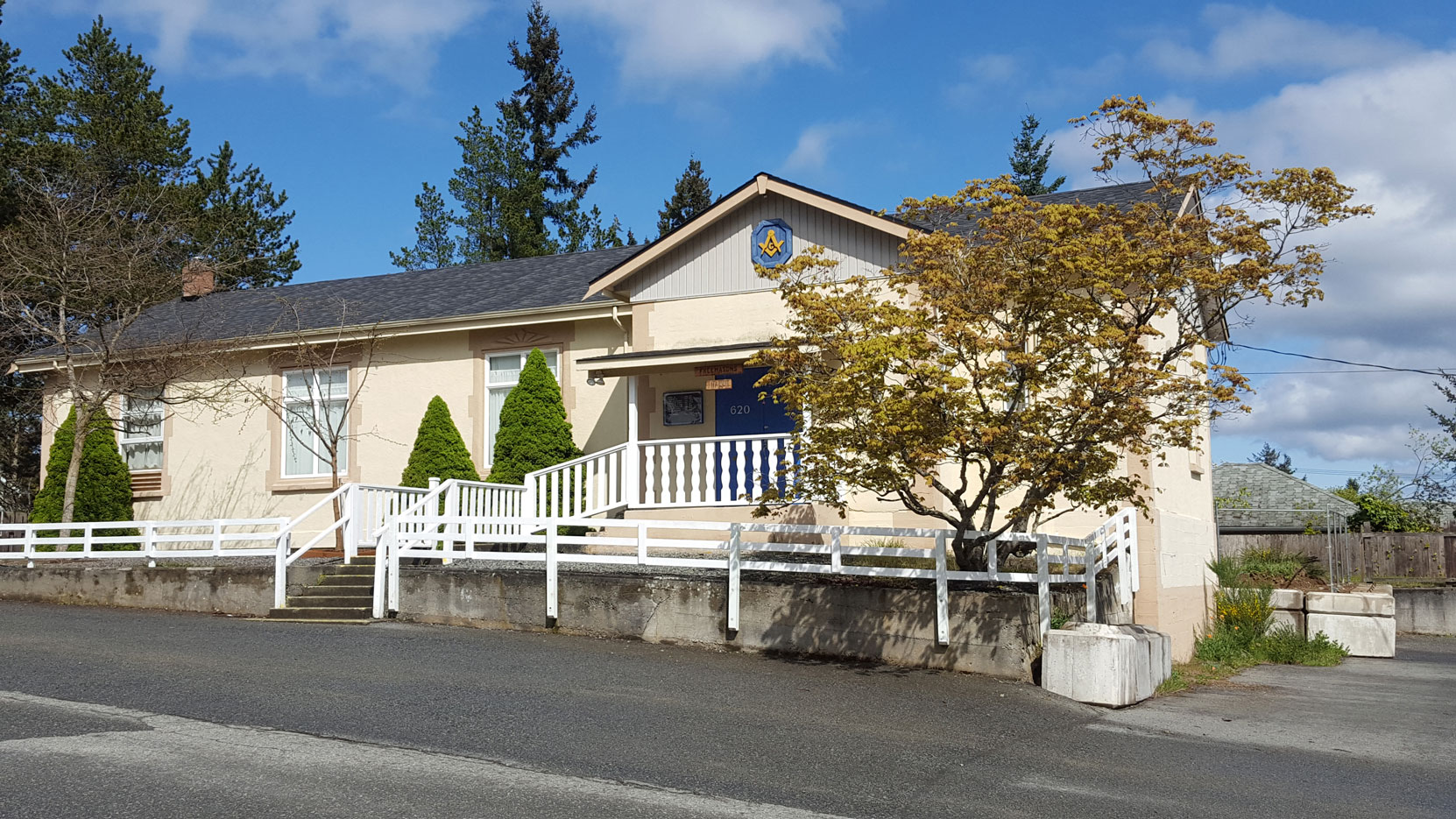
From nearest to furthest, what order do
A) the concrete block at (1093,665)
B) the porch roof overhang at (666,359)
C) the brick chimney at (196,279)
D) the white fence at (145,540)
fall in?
the concrete block at (1093,665), the white fence at (145,540), the porch roof overhang at (666,359), the brick chimney at (196,279)

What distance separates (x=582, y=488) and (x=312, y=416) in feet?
19.8

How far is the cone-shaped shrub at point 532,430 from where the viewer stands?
56.5 feet

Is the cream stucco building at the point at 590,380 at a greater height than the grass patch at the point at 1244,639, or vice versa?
the cream stucco building at the point at 590,380

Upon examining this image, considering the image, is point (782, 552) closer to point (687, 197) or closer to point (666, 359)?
point (666, 359)

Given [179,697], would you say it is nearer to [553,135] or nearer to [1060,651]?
[1060,651]

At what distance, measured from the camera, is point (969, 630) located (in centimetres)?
1044

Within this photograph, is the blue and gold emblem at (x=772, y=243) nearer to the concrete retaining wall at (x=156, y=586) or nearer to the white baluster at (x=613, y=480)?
the white baluster at (x=613, y=480)

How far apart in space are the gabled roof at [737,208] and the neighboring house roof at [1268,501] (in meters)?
20.7

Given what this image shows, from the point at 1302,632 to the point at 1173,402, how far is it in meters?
8.45

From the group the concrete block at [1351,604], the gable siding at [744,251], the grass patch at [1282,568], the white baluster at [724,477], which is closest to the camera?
the white baluster at [724,477]

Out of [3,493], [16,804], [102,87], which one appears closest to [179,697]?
[16,804]

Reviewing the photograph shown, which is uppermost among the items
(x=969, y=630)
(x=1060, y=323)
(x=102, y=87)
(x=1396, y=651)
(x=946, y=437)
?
(x=102, y=87)

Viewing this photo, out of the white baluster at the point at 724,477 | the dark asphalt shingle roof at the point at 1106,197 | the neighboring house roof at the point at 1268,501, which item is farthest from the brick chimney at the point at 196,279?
the neighboring house roof at the point at 1268,501

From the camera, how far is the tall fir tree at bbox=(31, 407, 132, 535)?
20219 millimetres
